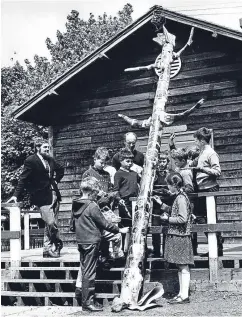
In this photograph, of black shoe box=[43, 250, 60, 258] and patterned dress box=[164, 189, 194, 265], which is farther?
black shoe box=[43, 250, 60, 258]

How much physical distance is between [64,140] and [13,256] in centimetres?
533

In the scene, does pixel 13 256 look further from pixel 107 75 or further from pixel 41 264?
pixel 107 75

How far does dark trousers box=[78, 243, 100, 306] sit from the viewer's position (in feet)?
18.6

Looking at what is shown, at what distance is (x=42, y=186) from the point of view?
24.3 feet

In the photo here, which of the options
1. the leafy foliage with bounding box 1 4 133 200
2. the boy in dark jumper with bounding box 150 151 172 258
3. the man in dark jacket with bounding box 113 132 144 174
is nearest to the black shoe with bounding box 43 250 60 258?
the boy in dark jumper with bounding box 150 151 172 258

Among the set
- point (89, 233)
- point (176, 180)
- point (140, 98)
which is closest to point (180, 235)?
point (176, 180)

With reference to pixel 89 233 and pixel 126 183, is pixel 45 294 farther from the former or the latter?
pixel 126 183

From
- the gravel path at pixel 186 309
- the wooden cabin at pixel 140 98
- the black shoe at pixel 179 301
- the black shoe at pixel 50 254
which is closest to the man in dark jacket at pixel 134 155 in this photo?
the black shoe at pixel 50 254

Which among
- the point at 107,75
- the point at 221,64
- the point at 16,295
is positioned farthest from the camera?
the point at 107,75

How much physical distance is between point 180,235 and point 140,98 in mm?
6177

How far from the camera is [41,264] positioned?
753 centimetres

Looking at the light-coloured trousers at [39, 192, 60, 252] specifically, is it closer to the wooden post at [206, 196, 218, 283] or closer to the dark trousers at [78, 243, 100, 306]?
the dark trousers at [78, 243, 100, 306]

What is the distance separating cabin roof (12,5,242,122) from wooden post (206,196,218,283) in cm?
450

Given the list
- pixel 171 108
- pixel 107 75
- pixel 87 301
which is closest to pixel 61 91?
pixel 107 75
